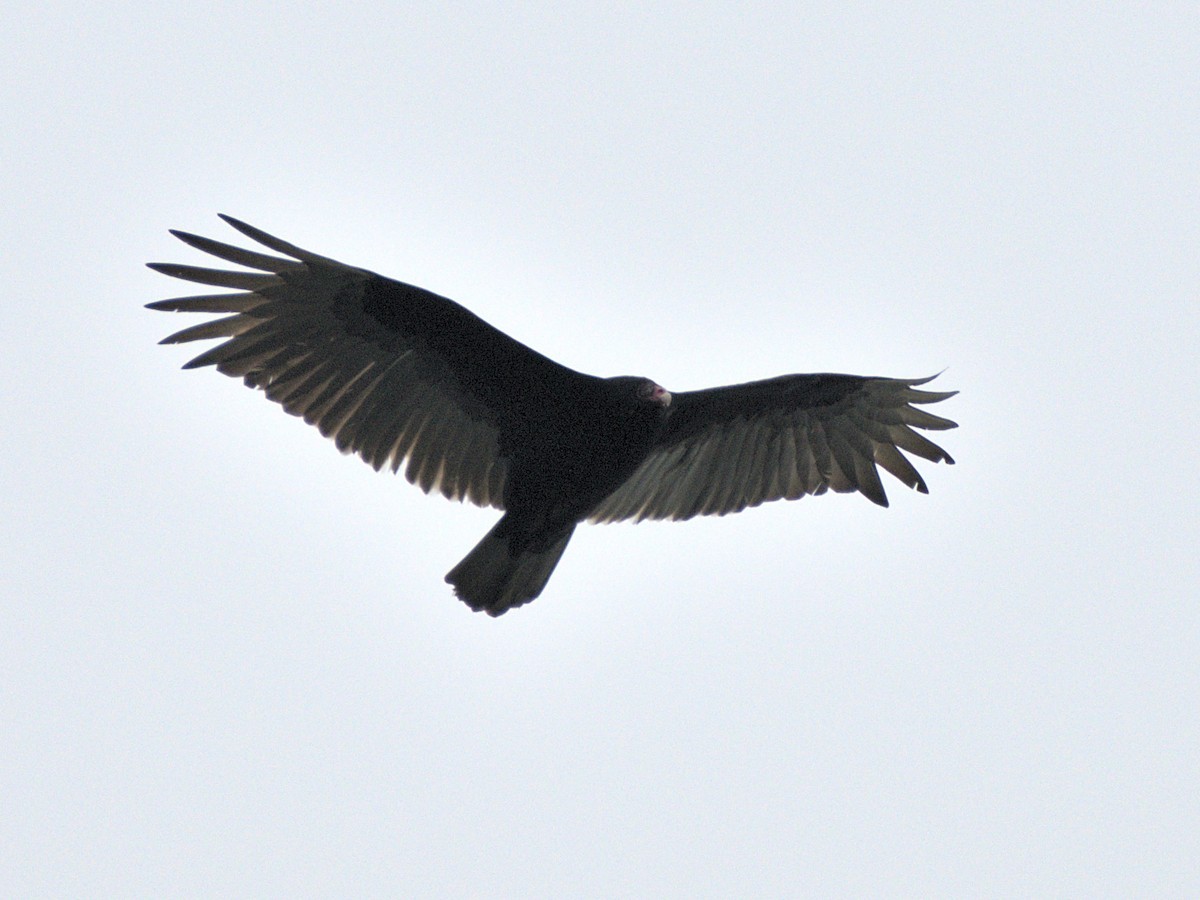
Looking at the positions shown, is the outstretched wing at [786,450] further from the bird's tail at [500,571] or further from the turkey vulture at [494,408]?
the bird's tail at [500,571]

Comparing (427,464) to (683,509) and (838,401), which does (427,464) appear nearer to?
(683,509)

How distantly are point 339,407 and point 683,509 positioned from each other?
79.8 inches

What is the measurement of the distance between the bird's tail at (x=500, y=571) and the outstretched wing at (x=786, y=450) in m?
0.68

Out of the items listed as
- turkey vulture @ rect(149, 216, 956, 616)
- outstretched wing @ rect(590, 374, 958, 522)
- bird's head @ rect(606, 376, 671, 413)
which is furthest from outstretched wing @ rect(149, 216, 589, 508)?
outstretched wing @ rect(590, 374, 958, 522)

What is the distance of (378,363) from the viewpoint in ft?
26.7

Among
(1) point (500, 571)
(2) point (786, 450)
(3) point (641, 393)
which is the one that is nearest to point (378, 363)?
(1) point (500, 571)

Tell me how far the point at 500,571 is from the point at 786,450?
6.02 ft

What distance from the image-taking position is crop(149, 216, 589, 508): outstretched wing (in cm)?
781

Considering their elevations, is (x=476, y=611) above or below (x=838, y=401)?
below

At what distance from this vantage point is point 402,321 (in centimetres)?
797

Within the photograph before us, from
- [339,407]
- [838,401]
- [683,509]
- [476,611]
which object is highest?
[838,401]

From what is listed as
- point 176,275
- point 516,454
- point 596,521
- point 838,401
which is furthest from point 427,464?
point 838,401

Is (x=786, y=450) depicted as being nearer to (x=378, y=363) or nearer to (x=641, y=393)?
(x=641, y=393)

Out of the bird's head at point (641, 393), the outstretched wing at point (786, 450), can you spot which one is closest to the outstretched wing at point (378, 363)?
the bird's head at point (641, 393)
